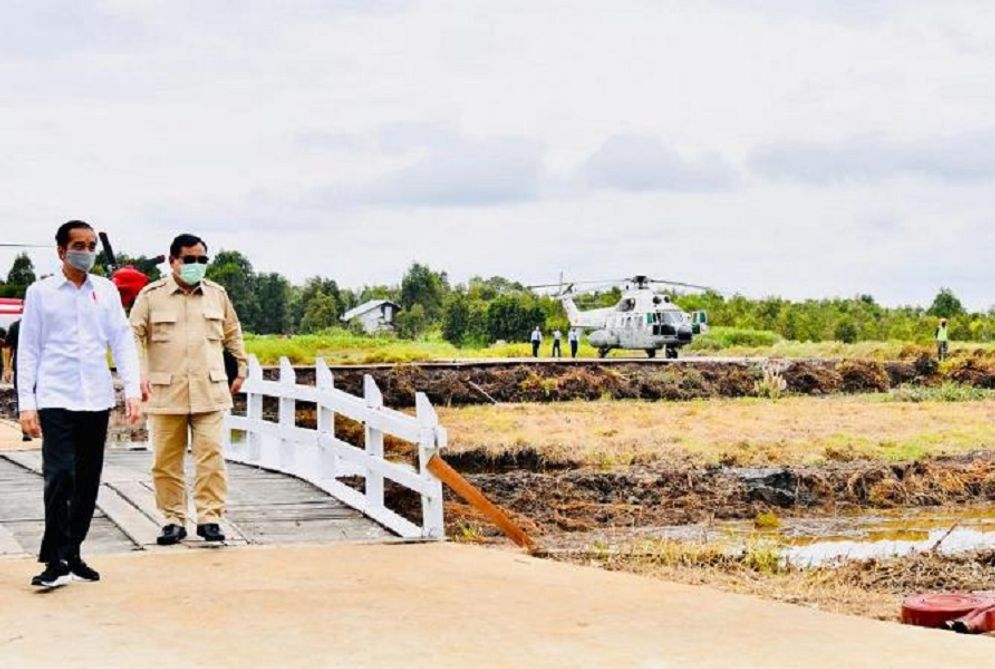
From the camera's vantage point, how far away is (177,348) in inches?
397

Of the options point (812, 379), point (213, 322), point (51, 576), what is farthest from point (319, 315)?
point (51, 576)

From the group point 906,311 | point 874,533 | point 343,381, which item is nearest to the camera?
point 874,533

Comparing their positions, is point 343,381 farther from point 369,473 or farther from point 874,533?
point 369,473

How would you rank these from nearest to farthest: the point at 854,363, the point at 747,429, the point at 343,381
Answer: the point at 747,429 < the point at 343,381 < the point at 854,363

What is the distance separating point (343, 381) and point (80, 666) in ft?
119

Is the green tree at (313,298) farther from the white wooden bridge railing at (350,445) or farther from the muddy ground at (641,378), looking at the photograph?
the white wooden bridge railing at (350,445)

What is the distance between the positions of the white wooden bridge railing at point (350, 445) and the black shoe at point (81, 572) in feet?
9.24

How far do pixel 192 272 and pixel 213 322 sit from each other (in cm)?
42

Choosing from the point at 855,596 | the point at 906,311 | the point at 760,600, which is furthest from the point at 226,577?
the point at 906,311

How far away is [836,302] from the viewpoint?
308ft

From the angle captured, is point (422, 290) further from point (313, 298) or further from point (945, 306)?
point (945, 306)

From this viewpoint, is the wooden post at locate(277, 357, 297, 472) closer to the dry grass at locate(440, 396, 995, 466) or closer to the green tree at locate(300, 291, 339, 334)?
the dry grass at locate(440, 396, 995, 466)

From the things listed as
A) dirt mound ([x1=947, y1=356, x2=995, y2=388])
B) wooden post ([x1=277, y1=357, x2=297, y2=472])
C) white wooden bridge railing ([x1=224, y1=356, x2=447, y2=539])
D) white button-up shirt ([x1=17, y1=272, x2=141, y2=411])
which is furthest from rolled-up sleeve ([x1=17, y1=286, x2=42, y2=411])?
dirt mound ([x1=947, y1=356, x2=995, y2=388])

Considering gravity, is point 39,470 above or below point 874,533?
above
